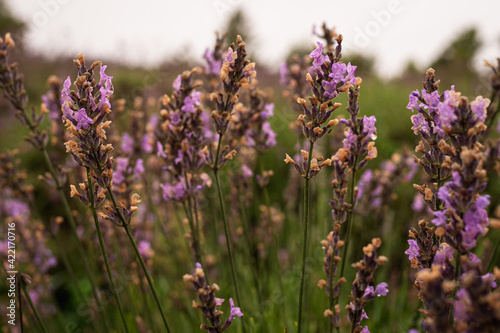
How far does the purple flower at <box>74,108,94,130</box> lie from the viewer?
A: 1185mm

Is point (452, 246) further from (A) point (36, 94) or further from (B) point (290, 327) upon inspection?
(A) point (36, 94)

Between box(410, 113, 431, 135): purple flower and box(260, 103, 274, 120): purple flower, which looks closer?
box(410, 113, 431, 135): purple flower

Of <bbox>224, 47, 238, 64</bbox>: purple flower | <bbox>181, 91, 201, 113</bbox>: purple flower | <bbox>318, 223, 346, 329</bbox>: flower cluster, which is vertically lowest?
<bbox>318, 223, 346, 329</bbox>: flower cluster

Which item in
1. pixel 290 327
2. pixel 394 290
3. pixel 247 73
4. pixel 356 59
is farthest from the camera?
pixel 356 59

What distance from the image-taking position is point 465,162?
0.91m

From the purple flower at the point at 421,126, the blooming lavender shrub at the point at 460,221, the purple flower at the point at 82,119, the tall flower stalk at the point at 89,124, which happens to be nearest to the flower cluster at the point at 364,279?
the blooming lavender shrub at the point at 460,221

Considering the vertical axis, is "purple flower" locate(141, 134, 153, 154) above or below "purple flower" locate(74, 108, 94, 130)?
above

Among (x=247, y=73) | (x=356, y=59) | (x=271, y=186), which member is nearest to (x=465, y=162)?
(x=247, y=73)

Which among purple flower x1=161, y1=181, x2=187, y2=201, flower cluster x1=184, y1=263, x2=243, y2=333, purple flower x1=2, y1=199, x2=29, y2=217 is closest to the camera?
flower cluster x1=184, y1=263, x2=243, y2=333

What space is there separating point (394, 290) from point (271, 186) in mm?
2124

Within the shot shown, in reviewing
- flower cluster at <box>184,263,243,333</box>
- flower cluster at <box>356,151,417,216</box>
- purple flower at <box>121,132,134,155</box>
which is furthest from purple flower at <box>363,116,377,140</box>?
purple flower at <box>121,132,134,155</box>

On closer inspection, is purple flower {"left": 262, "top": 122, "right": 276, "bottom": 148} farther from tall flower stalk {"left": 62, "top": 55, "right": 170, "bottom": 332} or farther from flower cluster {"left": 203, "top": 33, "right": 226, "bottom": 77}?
tall flower stalk {"left": 62, "top": 55, "right": 170, "bottom": 332}

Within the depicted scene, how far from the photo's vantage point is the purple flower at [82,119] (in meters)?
1.18

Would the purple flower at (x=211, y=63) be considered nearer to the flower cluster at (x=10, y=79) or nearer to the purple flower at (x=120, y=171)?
the purple flower at (x=120, y=171)
